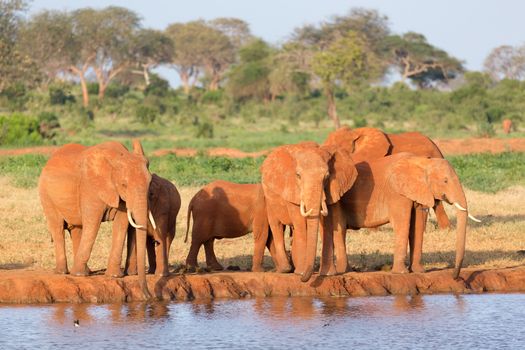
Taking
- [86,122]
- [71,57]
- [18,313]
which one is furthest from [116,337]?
[71,57]

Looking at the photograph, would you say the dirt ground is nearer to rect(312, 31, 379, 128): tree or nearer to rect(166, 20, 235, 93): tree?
rect(312, 31, 379, 128): tree

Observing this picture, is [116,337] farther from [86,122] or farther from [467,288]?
[86,122]

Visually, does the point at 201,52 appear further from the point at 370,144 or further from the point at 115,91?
the point at 370,144

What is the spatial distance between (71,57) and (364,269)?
5152 centimetres

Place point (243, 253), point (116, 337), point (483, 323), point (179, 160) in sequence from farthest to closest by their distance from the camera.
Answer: point (179, 160) → point (243, 253) → point (483, 323) → point (116, 337)

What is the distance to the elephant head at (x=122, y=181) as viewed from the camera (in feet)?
35.4

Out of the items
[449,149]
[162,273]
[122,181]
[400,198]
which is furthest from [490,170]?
[122,181]

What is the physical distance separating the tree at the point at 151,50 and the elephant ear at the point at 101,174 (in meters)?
56.1

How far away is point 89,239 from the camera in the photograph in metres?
11.4

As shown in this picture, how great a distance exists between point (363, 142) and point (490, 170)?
998cm

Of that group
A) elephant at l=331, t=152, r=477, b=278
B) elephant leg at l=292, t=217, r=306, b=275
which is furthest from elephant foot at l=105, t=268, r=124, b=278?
elephant at l=331, t=152, r=477, b=278

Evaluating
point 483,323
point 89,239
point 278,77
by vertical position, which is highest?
point 278,77

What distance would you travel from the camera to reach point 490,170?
24016 mm

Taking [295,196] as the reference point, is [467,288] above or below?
below
